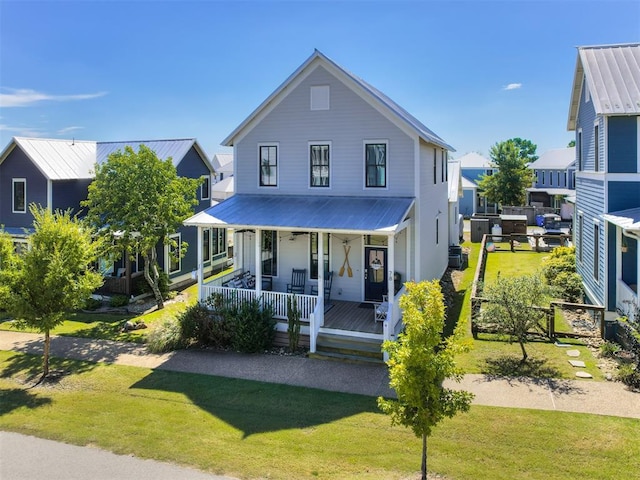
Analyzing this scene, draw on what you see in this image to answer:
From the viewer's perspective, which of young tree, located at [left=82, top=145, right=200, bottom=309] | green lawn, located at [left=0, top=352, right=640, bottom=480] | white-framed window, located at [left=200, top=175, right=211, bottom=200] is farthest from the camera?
white-framed window, located at [left=200, top=175, right=211, bottom=200]

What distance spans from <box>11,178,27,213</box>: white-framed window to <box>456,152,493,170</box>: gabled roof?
175 ft

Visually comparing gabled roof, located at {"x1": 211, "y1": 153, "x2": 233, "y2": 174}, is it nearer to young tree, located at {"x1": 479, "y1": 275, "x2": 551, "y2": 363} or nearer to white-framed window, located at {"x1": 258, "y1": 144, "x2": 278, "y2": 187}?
white-framed window, located at {"x1": 258, "y1": 144, "x2": 278, "y2": 187}

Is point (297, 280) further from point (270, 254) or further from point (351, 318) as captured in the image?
point (351, 318)

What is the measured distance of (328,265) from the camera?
18547mm

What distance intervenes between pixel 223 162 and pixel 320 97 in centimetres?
6220

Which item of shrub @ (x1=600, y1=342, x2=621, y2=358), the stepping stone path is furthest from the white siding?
shrub @ (x1=600, y1=342, x2=621, y2=358)

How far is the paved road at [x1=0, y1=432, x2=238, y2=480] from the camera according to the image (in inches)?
355

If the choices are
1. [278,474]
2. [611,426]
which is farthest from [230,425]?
[611,426]

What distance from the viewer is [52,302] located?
45.3ft

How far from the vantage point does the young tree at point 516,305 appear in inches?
530

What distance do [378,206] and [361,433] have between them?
27.3 feet

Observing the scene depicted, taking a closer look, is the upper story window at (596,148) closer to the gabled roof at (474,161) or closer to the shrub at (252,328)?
the shrub at (252,328)

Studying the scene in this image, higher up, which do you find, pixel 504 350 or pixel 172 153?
pixel 172 153

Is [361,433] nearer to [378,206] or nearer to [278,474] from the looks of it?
[278,474]
